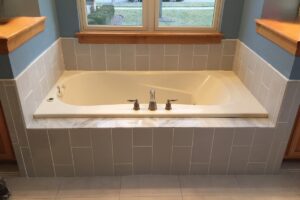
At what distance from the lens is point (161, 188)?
1751mm

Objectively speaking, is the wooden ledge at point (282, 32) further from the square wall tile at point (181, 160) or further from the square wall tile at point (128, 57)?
the square wall tile at point (128, 57)

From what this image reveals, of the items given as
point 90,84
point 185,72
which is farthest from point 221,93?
point 90,84

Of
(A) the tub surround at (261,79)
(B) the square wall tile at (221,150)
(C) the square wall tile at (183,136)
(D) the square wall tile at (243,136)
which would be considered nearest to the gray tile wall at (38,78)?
(C) the square wall tile at (183,136)

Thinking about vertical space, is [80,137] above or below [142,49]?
below

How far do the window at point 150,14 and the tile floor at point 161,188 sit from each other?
135 centimetres

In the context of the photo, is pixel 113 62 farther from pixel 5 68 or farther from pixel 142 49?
pixel 5 68

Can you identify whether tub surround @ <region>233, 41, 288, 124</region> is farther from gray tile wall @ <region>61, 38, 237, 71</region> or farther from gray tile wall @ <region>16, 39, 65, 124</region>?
gray tile wall @ <region>16, 39, 65, 124</region>

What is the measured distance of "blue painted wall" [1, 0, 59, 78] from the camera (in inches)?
59.1

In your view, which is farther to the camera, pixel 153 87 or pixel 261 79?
pixel 153 87

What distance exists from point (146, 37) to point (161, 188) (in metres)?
1.29

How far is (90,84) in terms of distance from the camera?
240 cm

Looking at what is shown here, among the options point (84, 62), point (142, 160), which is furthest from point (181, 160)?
point (84, 62)

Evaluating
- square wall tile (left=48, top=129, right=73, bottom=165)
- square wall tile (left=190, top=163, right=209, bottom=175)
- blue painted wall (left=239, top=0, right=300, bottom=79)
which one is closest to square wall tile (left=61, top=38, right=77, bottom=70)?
square wall tile (left=48, top=129, right=73, bottom=165)

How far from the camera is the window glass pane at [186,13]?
7.57ft
